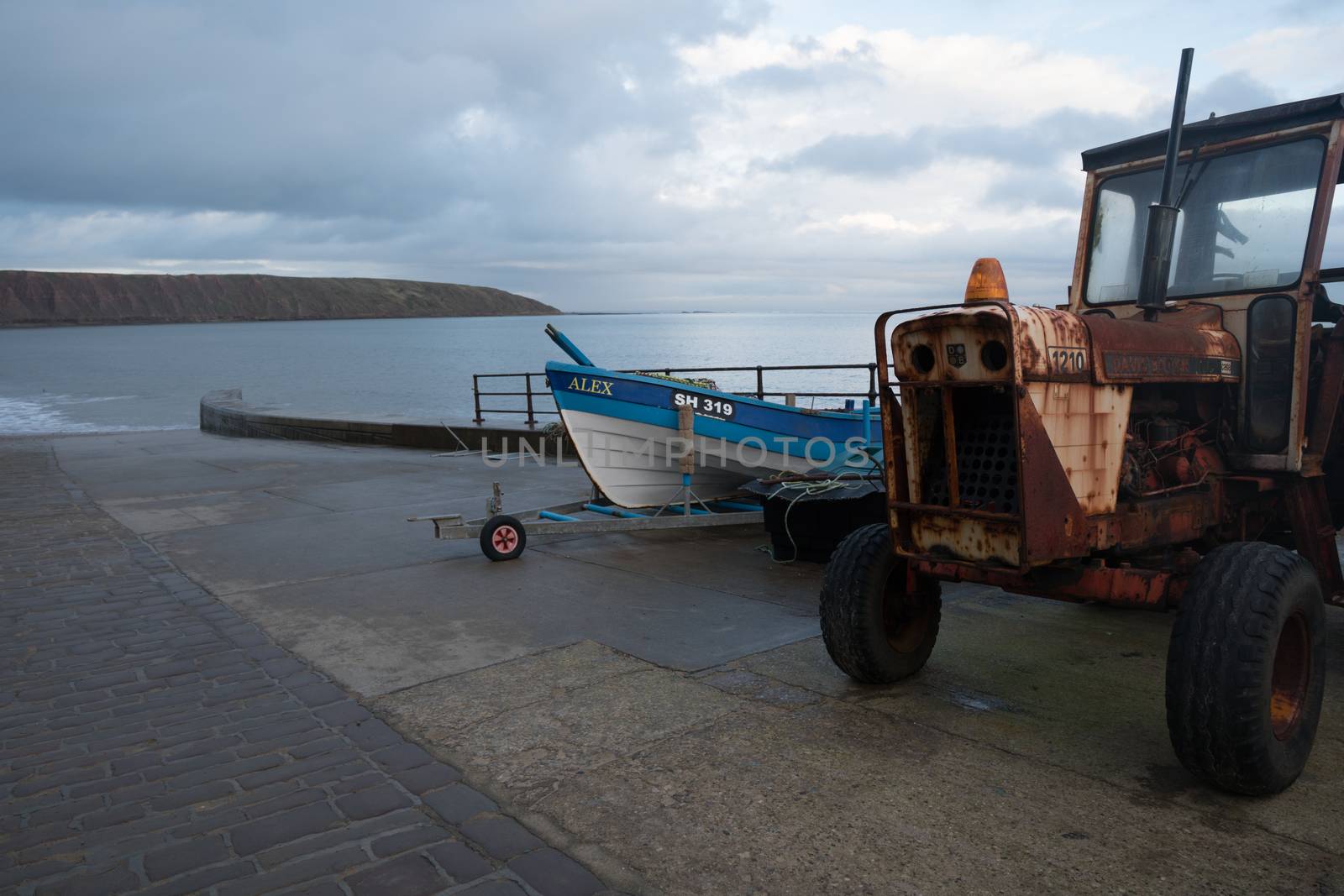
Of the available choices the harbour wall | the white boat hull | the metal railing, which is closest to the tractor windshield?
the metal railing

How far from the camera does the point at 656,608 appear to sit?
630cm

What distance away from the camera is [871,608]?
14.7ft

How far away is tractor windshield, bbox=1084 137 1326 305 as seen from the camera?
471 centimetres

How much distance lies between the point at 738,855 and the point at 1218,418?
3.22m

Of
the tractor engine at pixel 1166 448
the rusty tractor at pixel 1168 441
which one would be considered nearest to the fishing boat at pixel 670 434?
the rusty tractor at pixel 1168 441

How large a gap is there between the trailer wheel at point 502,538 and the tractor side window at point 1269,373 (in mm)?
5233

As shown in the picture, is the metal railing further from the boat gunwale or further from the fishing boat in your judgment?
the fishing boat

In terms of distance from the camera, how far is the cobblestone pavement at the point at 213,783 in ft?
10.2

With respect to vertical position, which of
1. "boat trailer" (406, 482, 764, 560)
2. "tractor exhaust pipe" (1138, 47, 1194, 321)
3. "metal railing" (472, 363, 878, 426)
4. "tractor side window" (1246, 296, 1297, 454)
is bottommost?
"boat trailer" (406, 482, 764, 560)

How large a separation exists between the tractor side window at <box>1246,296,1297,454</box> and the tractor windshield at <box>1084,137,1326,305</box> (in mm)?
163

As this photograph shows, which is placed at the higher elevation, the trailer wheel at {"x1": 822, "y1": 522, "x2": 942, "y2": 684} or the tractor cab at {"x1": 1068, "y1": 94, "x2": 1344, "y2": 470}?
the tractor cab at {"x1": 1068, "y1": 94, "x2": 1344, "y2": 470}

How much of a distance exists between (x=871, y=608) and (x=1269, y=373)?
2.21 metres

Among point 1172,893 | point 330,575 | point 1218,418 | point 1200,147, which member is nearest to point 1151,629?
point 1218,418

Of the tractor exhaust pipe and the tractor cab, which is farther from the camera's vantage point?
the tractor cab
